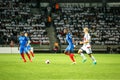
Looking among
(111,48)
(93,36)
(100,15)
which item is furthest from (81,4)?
(111,48)

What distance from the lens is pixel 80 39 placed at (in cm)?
5875

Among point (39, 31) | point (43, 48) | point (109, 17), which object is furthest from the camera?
point (109, 17)

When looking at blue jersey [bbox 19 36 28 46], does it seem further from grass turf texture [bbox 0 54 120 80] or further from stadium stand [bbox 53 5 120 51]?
stadium stand [bbox 53 5 120 51]

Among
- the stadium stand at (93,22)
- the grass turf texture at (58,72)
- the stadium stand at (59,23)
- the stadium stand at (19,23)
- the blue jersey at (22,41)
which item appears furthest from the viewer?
the stadium stand at (93,22)

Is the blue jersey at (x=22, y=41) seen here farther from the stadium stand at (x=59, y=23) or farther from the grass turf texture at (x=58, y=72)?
the stadium stand at (x=59, y=23)

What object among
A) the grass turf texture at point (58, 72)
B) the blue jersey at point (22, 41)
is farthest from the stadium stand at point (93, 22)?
the grass turf texture at point (58, 72)

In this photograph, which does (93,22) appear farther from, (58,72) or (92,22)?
(58,72)

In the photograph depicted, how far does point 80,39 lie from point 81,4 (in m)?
11.1

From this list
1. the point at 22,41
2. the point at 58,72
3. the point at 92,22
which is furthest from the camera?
the point at 92,22

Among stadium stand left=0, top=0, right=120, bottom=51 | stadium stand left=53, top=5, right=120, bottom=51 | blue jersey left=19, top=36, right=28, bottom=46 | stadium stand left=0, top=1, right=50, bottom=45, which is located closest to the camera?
blue jersey left=19, top=36, right=28, bottom=46

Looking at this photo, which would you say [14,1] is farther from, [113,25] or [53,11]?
[113,25]

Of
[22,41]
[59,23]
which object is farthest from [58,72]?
[59,23]

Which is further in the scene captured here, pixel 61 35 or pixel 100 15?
pixel 100 15

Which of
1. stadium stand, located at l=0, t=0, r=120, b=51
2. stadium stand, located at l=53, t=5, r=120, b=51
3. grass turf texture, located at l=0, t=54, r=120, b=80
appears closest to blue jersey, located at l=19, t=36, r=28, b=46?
grass turf texture, located at l=0, t=54, r=120, b=80
